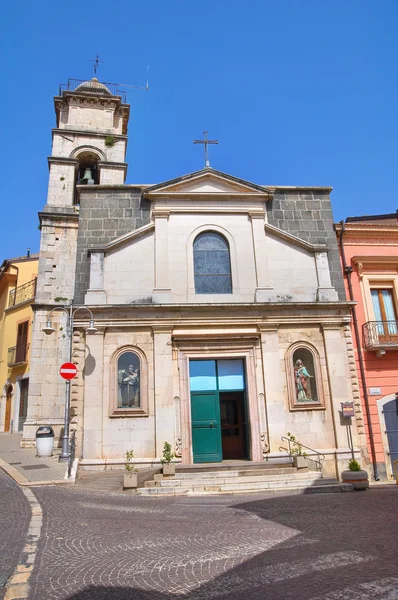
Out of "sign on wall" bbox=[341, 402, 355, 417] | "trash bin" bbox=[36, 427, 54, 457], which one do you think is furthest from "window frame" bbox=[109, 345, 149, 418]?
"sign on wall" bbox=[341, 402, 355, 417]

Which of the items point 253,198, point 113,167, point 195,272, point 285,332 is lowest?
point 285,332

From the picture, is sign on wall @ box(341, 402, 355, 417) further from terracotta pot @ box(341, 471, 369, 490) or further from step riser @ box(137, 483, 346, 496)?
step riser @ box(137, 483, 346, 496)

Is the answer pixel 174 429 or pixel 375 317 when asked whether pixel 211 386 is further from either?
pixel 375 317

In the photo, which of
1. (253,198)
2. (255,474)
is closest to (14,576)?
(255,474)

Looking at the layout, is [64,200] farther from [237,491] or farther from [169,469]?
[237,491]

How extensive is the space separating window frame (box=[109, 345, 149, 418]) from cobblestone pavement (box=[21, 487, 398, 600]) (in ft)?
14.8

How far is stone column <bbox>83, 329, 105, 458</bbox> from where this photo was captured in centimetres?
1345

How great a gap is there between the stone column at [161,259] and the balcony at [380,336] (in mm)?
7064

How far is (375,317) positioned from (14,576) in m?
14.6

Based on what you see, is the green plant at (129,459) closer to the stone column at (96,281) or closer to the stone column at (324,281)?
the stone column at (96,281)

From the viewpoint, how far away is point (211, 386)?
14.7m

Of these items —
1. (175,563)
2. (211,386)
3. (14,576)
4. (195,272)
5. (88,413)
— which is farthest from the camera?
(195,272)

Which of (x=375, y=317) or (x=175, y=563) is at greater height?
(x=375, y=317)

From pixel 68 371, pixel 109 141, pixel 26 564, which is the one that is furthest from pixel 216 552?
pixel 109 141
